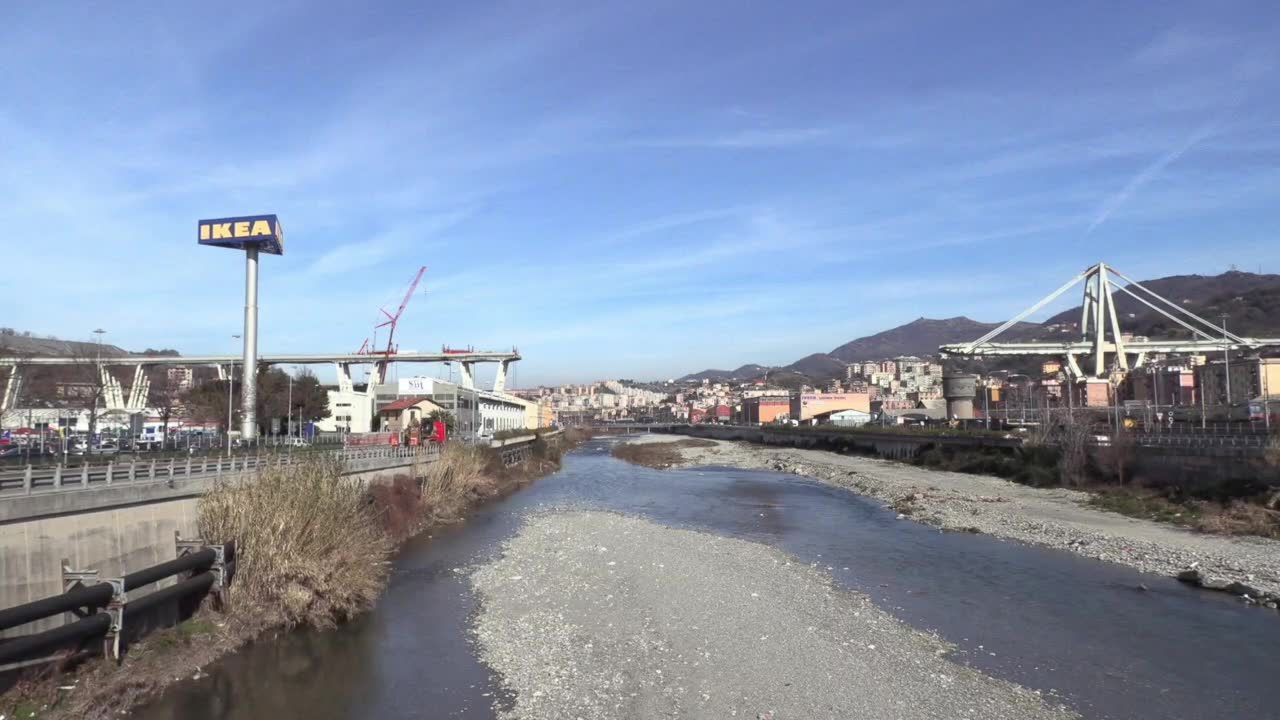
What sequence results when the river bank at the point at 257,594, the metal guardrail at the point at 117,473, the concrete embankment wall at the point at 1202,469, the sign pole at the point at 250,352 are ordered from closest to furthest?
the river bank at the point at 257,594 < the metal guardrail at the point at 117,473 < the concrete embankment wall at the point at 1202,469 < the sign pole at the point at 250,352

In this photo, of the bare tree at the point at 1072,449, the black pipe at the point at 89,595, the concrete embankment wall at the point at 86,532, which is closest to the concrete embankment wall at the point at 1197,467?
the bare tree at the point at 1072,449

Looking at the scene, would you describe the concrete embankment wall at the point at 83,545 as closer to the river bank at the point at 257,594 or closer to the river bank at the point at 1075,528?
the river bank at the point at 257,594

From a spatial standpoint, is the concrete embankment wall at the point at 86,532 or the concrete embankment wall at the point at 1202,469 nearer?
the concrete embankment wall at the point at 86,532

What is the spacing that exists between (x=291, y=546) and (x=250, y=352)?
35.3 m

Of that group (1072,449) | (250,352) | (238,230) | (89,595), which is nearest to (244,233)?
(238,230)

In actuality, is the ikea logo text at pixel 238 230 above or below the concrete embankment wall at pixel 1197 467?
above

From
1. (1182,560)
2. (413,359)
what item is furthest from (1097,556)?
(413,359)

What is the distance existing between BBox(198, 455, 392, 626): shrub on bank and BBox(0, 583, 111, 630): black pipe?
12.2ft

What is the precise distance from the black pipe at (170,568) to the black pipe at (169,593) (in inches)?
9.7

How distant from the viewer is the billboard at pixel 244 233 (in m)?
49.5

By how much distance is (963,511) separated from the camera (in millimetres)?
38656

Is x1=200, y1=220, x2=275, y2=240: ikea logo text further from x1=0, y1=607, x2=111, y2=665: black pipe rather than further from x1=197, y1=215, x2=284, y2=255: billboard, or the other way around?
x1=0, y1=607, x2=111, y2=665: black pipe

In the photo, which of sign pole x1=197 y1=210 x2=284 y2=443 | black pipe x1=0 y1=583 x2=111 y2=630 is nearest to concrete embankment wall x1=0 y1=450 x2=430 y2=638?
black pipe x1=0 y1=583 x2=111 y2=630

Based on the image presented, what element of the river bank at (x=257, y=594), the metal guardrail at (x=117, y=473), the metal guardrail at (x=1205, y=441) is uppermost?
the metal guardrail at (x=117, y=473)
